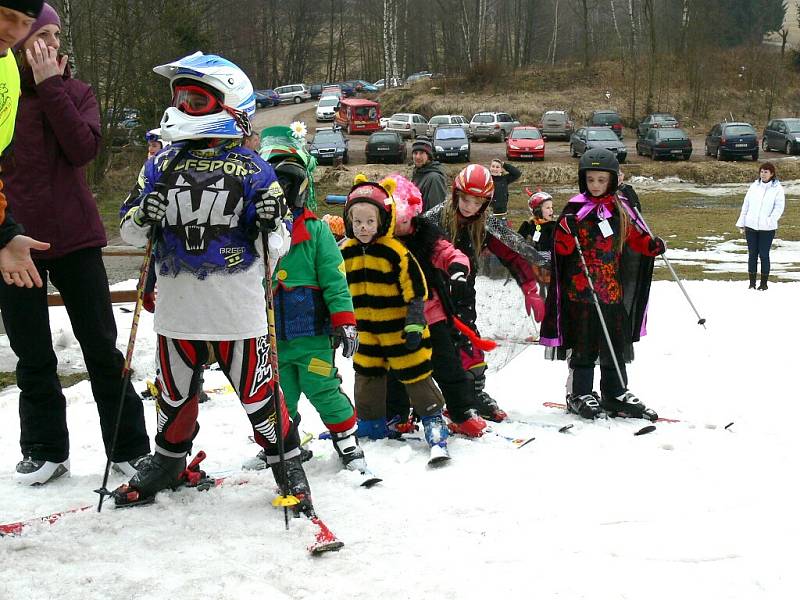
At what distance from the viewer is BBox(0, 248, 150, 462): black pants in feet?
13.8

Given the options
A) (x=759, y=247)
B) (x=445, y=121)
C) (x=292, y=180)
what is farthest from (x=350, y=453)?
(x=445, y=121)

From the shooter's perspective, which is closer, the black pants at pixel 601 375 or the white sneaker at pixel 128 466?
the white sneaker at pixel 128 466

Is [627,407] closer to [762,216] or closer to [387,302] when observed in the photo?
[387,302]

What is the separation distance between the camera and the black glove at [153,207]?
371cm

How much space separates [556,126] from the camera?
1647 inches

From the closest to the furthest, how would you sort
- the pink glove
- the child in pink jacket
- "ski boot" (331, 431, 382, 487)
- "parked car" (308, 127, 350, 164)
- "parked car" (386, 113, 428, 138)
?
"ski boot" (331, 431, 382, 487) → the child in pink jacket → the pink glove → "parked car" (308, 127, 350, 164) → "parked car" (386, 113, 428, 138)

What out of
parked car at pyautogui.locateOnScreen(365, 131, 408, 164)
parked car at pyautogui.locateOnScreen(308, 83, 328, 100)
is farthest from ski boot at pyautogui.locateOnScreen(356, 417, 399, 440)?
parked car at pyautogui.locateOnScreen(308, 83, 328, 100)

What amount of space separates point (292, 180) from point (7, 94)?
1.69 m

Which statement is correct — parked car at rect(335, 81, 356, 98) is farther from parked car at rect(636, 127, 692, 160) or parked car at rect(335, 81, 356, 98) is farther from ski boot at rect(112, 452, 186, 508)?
ski boot at rect(112, 452, 186, 508)

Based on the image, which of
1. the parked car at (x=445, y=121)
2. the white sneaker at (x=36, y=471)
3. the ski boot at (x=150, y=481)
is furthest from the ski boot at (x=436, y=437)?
the parked car at (x=445, y=121)

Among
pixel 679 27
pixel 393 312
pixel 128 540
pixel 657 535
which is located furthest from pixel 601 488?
pixel 679 27

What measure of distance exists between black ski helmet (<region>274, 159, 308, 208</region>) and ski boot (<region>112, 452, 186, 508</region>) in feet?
4.63

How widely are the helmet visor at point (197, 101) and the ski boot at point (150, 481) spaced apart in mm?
1620

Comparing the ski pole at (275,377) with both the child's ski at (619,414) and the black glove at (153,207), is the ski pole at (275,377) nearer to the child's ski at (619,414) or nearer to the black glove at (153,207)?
the black glove at (153,207)
